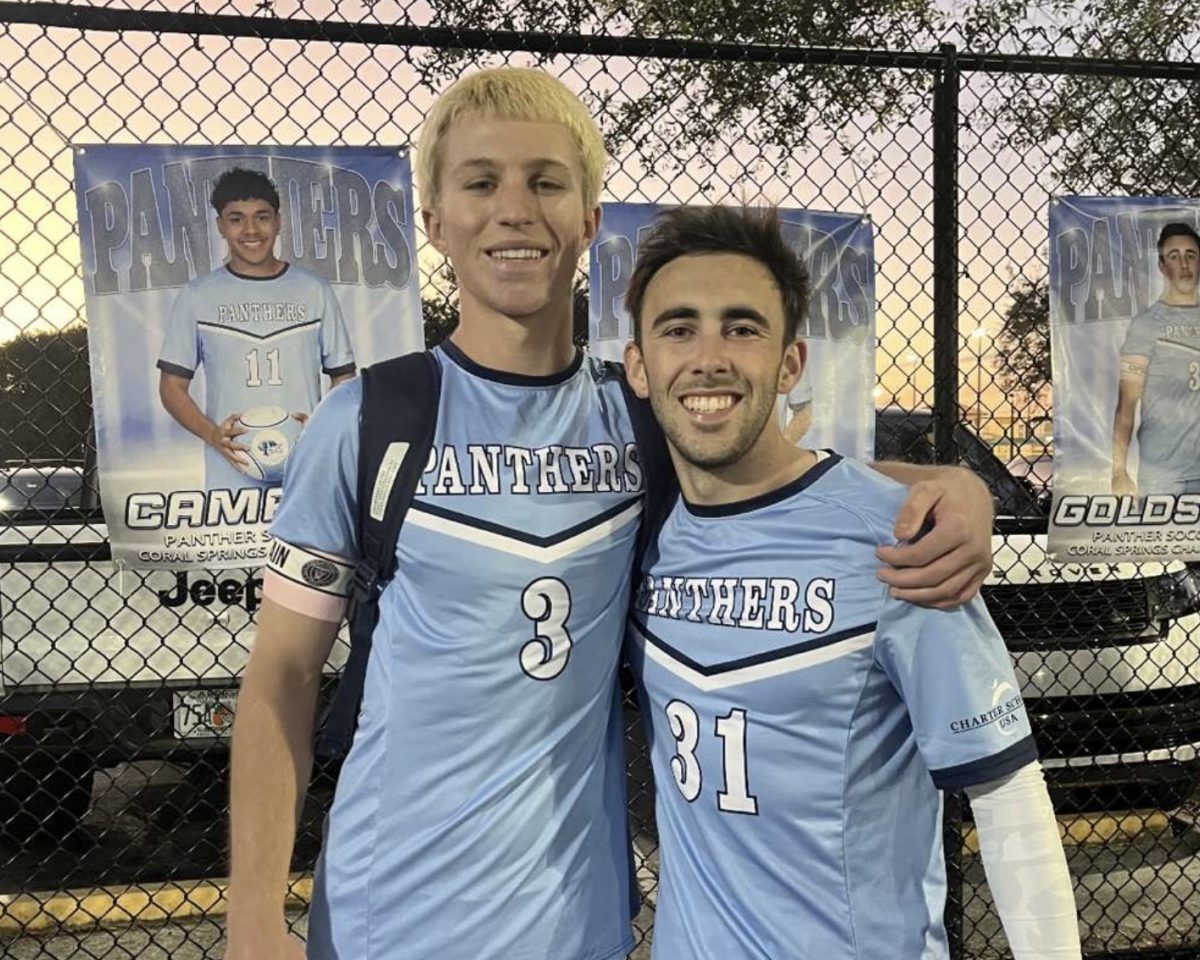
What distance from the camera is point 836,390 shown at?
3.25 m

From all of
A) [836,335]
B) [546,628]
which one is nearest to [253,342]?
[546,628]

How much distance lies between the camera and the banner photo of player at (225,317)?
280cm

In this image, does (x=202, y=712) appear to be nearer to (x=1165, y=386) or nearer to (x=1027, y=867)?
(x=1027, y=867)

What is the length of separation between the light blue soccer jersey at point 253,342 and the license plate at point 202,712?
50.2 inches

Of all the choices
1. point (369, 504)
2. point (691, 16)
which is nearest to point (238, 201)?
point (369, 504)

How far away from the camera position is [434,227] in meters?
1.86

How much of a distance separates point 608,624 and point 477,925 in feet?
1.68

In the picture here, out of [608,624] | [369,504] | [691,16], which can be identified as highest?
[691,16]

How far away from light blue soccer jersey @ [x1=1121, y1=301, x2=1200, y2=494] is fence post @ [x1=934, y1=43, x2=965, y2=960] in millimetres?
690

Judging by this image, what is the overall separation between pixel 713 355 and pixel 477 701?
0.67m

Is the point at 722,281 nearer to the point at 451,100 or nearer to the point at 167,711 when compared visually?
the point at 451,100

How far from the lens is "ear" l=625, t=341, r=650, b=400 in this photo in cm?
178

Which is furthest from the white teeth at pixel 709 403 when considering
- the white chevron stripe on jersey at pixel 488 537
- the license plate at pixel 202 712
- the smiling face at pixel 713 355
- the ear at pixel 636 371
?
the license plate at pixel 202 712

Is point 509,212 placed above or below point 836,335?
above
